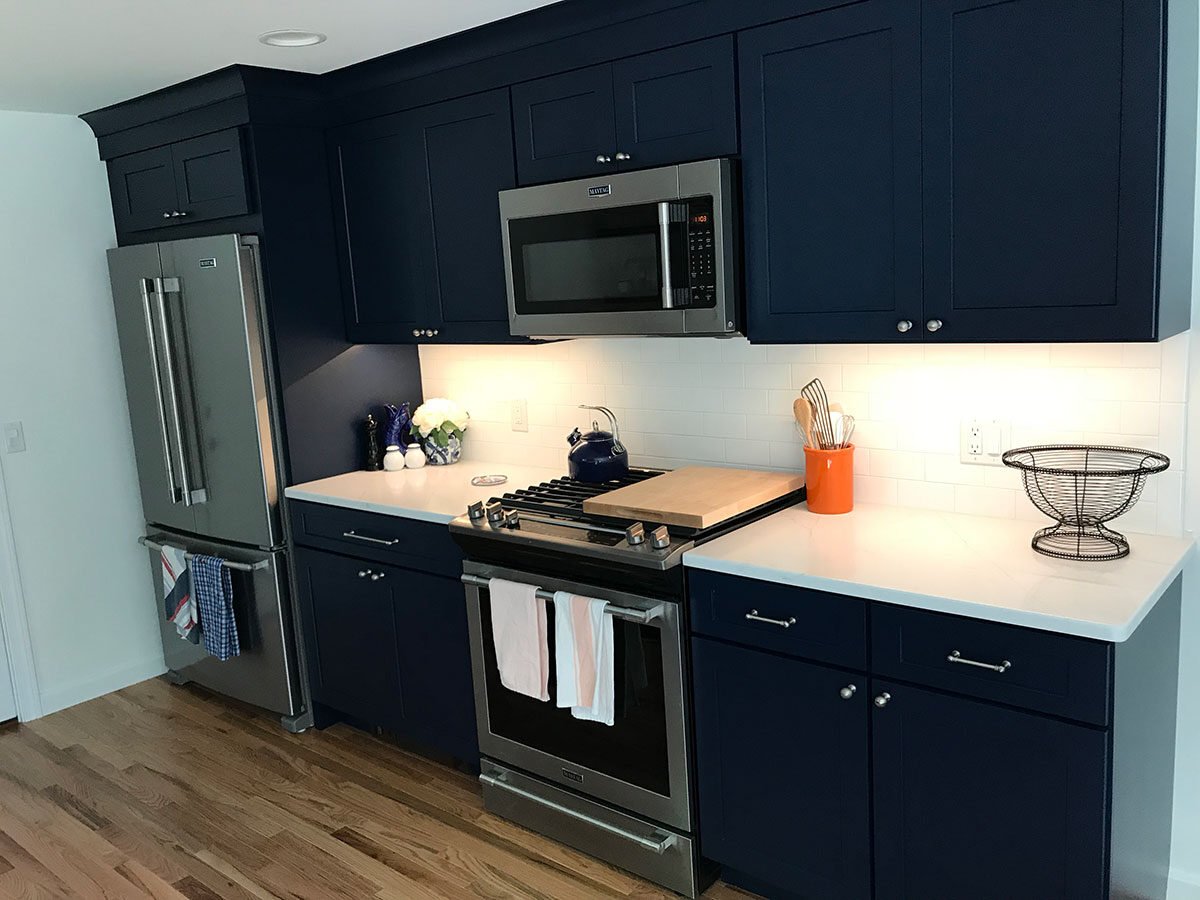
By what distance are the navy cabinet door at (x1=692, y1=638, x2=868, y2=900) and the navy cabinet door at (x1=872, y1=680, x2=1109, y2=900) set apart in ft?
0.20

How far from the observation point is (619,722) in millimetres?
2658

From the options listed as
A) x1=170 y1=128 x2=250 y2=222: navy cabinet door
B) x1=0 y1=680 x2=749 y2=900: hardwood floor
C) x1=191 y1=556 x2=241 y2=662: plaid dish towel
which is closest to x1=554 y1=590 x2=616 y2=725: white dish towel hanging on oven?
x1=0 y1=680 x2=749 y2=900: hardwood floor

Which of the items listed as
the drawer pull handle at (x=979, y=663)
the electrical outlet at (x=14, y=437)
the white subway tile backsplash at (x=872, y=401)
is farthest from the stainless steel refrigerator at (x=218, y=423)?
the drawer pull handle at (x=979, y=663)

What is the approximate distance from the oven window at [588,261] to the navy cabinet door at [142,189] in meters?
1.53

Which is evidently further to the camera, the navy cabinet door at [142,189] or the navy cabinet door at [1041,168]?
the navy cabinet door at [142,189]

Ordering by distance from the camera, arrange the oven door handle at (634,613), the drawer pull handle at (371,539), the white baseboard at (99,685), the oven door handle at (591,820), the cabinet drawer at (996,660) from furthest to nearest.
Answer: the white baseboard at (99,685)
the drawer pull handle at (371,539)
the oven door handle at (591,820)
the oven door handle at (634,613)
the cabinet drawer at (996,660)

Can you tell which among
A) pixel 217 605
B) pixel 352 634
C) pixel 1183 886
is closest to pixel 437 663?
pixel 352 634

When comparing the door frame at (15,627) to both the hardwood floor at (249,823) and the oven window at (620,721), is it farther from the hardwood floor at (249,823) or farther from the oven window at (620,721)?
the oven window at (620,721)

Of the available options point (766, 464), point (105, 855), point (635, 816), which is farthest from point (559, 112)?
point (105, 855)

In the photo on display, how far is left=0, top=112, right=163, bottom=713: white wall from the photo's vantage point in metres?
3.83

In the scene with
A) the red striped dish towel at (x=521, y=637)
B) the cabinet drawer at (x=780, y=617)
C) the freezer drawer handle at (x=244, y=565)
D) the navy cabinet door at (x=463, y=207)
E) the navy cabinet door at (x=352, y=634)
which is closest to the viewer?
the cabinet drawer at (x=780, y=617)

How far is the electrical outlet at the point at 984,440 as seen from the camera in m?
2.58

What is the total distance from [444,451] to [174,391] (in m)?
0.99

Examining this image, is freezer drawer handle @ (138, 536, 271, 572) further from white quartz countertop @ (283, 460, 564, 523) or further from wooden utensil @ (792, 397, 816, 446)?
wooden utensil @ (792, 397, 816, 446)
